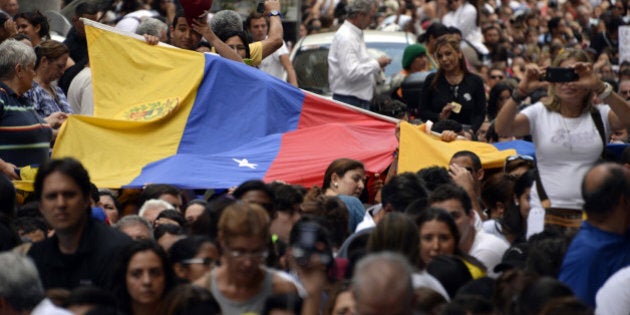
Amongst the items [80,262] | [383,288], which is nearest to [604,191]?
[383,288]

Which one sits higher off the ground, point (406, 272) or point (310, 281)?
point (406, 272)

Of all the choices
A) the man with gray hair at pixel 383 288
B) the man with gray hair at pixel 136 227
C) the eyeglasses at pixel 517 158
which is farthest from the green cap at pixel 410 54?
the man with gray hair at pixel 383 288

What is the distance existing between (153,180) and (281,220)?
2803mm

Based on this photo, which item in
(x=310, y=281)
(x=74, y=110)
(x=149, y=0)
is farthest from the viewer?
(x=149, y=0)

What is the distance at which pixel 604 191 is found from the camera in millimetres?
7184

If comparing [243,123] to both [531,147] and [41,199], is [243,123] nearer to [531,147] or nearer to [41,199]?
[531,147]

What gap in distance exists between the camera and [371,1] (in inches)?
575

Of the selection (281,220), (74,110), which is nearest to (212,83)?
(74,110)

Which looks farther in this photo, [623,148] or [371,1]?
[371,1]

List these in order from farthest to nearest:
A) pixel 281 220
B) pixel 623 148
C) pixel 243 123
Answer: pixel 243 123
pixel 623 148
pixel 281 220

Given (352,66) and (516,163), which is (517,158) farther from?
(352,66)

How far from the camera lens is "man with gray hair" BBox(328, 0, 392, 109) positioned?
1457cm

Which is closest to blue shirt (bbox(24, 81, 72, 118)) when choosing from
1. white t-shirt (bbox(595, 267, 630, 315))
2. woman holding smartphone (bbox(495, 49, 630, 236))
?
woman holding smartphone (bbox(495, 49, 630, 236))

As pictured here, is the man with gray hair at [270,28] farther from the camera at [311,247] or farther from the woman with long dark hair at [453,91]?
the camera at [311,247]
